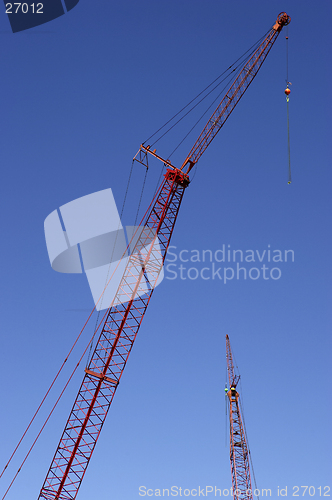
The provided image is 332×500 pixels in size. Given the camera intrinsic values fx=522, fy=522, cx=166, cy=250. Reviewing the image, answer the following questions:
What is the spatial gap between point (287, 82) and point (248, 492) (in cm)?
5432

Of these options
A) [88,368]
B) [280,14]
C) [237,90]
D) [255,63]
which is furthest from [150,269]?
[280,14]

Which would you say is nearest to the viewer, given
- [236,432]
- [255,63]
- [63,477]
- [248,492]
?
[63,477]

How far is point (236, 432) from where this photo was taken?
77.8 m

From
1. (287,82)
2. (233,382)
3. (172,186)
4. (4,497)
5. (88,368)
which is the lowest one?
(4,497)

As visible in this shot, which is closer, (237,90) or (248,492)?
(237,90)

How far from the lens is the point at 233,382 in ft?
281

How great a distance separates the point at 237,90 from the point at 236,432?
48843 mm

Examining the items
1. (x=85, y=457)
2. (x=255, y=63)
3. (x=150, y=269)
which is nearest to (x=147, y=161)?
(x=150, y=269)

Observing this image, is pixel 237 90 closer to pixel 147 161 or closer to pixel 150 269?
pixel 147 161

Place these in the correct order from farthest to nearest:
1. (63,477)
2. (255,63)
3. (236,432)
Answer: (236,432) < (255,63) < (63,477)

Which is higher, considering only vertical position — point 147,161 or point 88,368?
point 147,161

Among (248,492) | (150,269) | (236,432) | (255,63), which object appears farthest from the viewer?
(236,432)

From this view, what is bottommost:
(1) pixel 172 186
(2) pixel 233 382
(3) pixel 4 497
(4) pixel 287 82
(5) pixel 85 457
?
(3) pixel 4 497

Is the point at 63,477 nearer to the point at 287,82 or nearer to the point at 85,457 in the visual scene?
the point at 85,457
